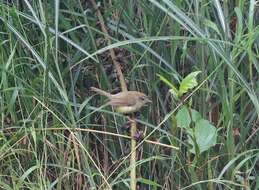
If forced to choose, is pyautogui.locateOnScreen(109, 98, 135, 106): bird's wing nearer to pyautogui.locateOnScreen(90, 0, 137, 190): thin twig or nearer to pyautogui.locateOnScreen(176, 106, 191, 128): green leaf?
pyautogui.locateOnScreen(90, 0, 137, 190): thin twig

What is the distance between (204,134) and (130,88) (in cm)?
51

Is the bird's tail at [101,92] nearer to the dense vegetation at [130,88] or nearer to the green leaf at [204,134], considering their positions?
the dense vegetation at [130,88]

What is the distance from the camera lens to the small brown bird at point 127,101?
2.21 metres

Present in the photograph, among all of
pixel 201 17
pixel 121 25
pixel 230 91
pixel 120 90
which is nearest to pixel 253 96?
pixel 230 91

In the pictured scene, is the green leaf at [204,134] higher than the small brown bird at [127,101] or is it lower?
lower

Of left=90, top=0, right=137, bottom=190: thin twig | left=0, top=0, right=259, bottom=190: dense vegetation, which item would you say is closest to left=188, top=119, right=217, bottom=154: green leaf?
left=0, top=0, right=259, bottom=190: dense vegetation

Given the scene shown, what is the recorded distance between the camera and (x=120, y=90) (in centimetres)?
238

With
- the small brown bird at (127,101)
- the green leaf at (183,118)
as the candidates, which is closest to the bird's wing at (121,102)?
the small brown bird at (127,101)

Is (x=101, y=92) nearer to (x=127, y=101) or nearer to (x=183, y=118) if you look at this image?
(x=127, y=101)

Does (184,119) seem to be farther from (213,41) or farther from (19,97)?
(19,97)

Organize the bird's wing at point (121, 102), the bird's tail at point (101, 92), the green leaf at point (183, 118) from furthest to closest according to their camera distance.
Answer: the bird's tail at point (101, 92), the bird's wing at point (121, 102), the green leaf at point (183, 118)

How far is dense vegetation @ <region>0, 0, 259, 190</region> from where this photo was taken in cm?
222

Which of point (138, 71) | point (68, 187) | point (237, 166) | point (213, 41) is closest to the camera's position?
point (213, 41)

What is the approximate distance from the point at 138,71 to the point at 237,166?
1.80ft
